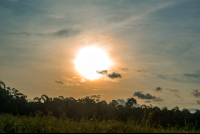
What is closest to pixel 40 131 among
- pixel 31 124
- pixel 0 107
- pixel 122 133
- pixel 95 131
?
pixel 31 124

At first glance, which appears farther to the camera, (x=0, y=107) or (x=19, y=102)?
(x=19, y=102)

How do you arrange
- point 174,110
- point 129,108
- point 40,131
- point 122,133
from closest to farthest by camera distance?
point 122,133, point 40,131, point 174,110, point 129,108

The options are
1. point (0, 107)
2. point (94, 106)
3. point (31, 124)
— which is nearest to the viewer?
point (31, 124)

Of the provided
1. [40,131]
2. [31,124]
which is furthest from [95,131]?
[31,124]

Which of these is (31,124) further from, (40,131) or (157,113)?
(157,113)

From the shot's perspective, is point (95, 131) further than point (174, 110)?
No

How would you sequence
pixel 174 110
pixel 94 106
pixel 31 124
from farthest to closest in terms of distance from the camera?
pixel 94 106 < pixel 174 110 < pixel 31 124

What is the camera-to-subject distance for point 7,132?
8219mm

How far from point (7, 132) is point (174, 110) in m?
26.8

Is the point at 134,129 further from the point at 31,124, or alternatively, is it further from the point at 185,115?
the point at 185,115

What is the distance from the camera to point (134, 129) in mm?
7633

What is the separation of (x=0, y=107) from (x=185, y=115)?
1096 inches

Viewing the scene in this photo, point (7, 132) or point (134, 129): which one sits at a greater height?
point (134, 129)

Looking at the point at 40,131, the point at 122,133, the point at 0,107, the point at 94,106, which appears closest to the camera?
the point at 122,133
